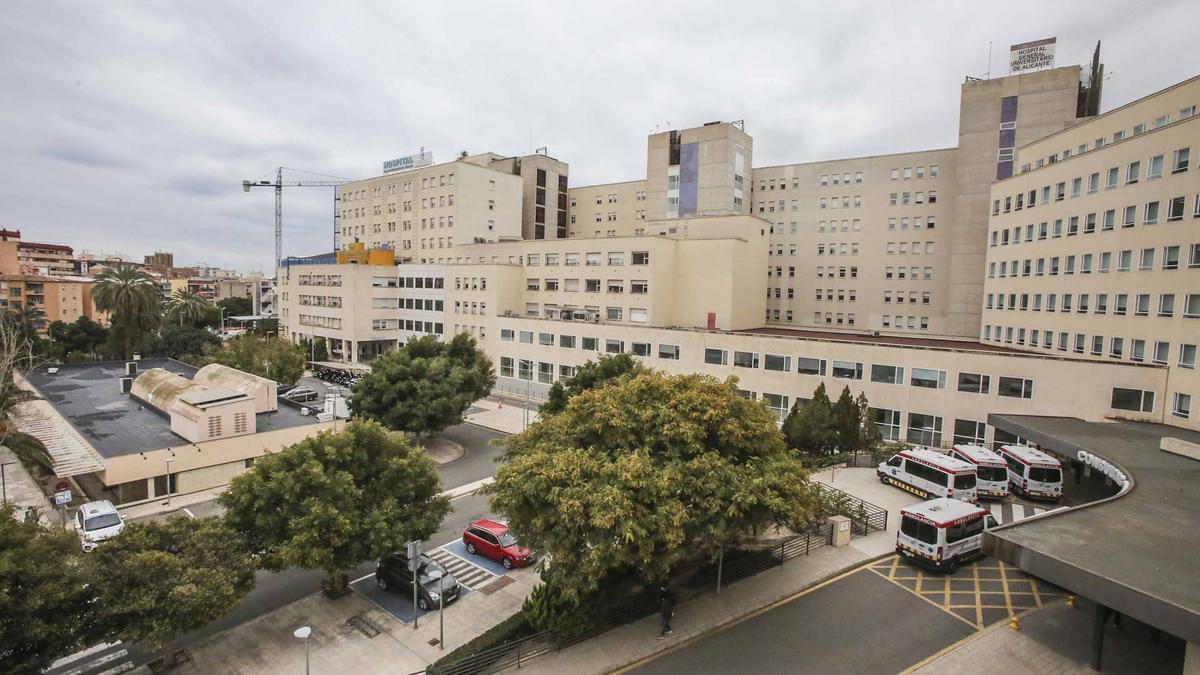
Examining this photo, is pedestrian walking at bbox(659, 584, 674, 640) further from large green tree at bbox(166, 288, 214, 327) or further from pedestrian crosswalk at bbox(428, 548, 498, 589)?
large green tree at bbox(166, 288, 214, 327)

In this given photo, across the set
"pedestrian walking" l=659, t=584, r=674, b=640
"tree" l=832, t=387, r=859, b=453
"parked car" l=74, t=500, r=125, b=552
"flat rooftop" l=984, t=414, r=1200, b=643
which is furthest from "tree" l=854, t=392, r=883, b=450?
"parked car" l=74, t=500, r=125, b=552

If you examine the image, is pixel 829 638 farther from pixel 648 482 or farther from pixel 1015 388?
Result: pixel 1015 388

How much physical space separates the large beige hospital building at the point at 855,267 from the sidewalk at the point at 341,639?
30114 millimetres

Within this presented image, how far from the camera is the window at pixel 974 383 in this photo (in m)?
36.0

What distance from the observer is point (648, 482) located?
16156 mm

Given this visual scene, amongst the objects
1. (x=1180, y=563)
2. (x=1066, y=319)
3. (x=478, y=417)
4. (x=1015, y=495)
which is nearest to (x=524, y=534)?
(x=1180, y=563)

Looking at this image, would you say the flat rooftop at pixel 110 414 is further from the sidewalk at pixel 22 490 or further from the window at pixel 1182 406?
the window at pixel 1182 406

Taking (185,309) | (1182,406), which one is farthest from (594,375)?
(185,309)

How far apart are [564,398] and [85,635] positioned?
23.3 metres

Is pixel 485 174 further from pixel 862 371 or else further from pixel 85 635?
pixel 85 635

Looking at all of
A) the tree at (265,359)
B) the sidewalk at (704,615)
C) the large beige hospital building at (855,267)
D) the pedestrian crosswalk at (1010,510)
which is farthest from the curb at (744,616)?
the tree at (265,359)

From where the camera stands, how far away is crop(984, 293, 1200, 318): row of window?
29.2 m

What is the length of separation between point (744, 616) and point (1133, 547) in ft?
33.7

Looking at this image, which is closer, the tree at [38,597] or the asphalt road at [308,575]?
the tree at [38,597]
